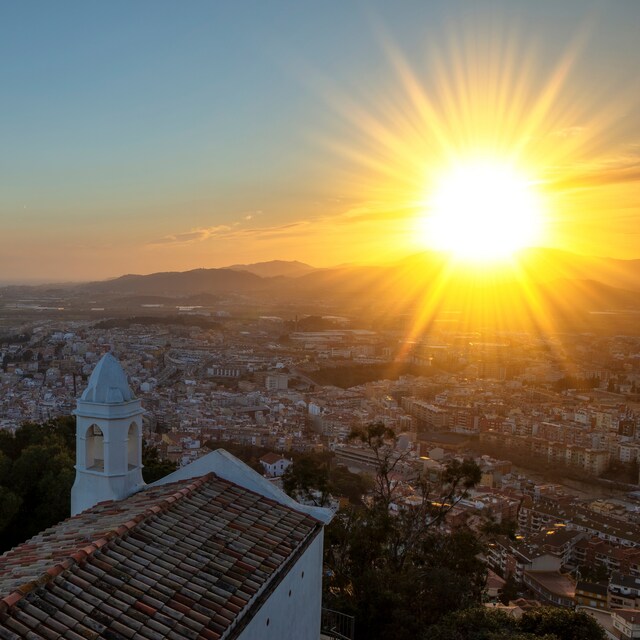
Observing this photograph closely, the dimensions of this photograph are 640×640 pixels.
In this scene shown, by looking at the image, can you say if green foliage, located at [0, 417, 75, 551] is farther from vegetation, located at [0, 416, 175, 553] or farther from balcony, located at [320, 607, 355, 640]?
balcony, located at [320, 607, 355, 640]

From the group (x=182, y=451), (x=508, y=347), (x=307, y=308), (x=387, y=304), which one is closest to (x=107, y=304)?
(x=307, y=308)

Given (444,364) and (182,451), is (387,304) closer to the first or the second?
(444,364)

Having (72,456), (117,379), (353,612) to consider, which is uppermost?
(117,379)

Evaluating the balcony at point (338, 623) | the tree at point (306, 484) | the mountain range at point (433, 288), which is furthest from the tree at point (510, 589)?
the mountain range at point (433, 288)

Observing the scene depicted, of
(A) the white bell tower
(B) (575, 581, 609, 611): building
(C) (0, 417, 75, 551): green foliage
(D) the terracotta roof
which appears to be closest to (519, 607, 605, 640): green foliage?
(D) the terracotta roof

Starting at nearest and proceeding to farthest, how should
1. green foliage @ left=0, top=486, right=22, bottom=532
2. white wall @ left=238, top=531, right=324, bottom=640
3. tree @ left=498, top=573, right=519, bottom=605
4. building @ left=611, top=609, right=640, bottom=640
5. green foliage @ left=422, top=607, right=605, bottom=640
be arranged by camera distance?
white wall @ left=238, top=531, right=324, bottom=640, green foliage @ left=422, top=607, right=605, bottom=640, green foliage @ left=0, top=486, right=22, bottom=532, building @ left=611, top=609, right=640, bottom=640, tree @ left=498, top=573, right=519, bottom=605

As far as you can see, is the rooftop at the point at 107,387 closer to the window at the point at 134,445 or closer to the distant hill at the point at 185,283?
the window at the point at 134,445
